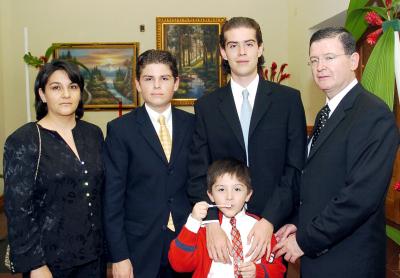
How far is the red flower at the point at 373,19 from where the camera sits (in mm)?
2240

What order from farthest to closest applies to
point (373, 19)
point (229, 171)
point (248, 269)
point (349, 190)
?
point (373, 19) < point (229, 171) < point (248, 269) < point (349, 190)

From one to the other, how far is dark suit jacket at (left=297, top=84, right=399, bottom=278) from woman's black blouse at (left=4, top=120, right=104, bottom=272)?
93cm

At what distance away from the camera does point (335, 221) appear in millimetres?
1565

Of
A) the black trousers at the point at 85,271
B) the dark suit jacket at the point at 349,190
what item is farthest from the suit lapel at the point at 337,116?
the black trousers at the point at 85,271

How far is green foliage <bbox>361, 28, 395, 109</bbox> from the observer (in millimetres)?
2133

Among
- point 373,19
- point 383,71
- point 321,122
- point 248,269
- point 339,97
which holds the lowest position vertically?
point 248,269

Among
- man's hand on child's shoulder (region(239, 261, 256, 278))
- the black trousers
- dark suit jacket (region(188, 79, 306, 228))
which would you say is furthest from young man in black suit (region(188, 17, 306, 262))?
the black trousers

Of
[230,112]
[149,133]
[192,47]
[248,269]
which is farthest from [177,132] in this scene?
[192,47]

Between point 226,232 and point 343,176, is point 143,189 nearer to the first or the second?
point 226,232

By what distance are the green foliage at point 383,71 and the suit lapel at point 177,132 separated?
93 cm

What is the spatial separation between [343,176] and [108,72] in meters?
5.58

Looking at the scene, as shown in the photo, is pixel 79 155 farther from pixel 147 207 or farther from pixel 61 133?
pixel 147 207

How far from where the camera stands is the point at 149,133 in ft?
6.73

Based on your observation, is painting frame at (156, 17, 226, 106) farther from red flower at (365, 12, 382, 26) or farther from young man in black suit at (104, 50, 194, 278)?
young man in black suit at (104, 50, 194, 278)
